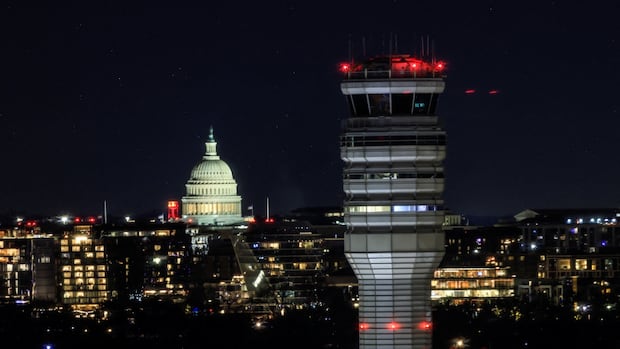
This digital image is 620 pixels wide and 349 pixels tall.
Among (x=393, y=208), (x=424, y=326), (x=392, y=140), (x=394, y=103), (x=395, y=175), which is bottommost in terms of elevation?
(x=424, y=326)

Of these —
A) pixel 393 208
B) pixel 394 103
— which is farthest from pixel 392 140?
pixel 393 208

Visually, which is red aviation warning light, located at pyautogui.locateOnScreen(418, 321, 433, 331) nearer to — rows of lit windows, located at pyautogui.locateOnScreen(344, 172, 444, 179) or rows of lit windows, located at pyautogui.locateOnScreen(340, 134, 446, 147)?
rows of lit windows, located at pyautogui.locateOnScreen(344, 172, 444, 179)

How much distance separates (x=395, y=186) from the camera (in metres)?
144

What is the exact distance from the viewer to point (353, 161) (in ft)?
472

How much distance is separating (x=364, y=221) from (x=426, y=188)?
310 centimetres

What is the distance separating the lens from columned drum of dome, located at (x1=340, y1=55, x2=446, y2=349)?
143m

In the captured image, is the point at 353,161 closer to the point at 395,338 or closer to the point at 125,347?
the point at 395,338

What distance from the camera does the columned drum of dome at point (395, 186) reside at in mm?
143250

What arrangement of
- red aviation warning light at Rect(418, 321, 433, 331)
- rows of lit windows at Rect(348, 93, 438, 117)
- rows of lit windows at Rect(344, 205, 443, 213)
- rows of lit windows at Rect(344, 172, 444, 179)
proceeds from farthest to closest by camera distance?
rows of lit windows at Rect(344, 205, 443, 213) → rows of lit windows at Rect(348, 93, 438, 117) → rows of lit windows at Rect(344, 172, 444, 179) → red aviation warning light at Rect(418, 321, 433, 331)

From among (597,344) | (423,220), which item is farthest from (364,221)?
(597,344)

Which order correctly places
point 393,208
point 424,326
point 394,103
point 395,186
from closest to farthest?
point 424,326
point 395,186
point 394,103
point 393,208

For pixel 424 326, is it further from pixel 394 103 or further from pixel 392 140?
pixel 394 103

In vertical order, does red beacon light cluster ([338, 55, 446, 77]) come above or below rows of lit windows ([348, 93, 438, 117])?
above

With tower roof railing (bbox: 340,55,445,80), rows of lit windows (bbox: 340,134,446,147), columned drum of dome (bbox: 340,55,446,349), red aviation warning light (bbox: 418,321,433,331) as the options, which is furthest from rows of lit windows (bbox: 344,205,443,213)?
tower roof railing (bbox: 340,55,445,80)
